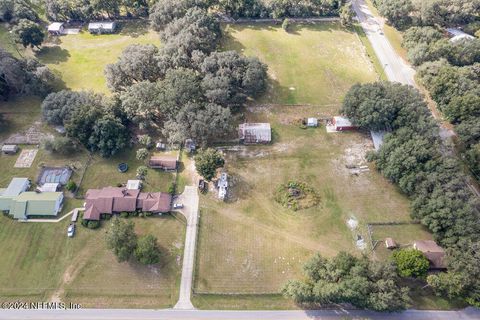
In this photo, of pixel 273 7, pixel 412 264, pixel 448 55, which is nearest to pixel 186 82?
pixel 273 7

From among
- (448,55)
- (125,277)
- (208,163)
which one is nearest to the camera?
(125,277)

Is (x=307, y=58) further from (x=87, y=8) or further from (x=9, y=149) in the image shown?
(x=9, y=149)

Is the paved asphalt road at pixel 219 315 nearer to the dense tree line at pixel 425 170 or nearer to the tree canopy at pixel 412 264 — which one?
the dense tree line at pixel 425 170

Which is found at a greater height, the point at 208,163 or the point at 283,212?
the point at 208,163

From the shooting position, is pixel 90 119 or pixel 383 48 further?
pixel 383 48

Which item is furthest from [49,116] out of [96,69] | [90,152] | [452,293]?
[452,293]

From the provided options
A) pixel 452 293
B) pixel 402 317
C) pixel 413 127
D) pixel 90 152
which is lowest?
pixel 402 317

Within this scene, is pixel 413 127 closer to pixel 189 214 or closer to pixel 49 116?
pixel 189 214
